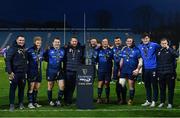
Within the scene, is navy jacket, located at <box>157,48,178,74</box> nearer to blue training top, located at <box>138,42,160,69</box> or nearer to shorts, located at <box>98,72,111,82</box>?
blue training top, located at <box>138,42,160,69</box>

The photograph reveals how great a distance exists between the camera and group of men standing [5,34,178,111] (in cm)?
1310

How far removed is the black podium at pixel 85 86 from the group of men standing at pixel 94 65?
484mm

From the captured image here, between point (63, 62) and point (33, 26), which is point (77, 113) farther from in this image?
point (33, 26)

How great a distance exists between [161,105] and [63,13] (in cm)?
5308

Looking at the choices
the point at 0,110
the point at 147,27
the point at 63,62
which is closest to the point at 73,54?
the point at 63,62

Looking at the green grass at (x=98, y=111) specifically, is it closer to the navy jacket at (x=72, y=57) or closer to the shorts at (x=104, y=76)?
the shorts at (x=104, y=76)

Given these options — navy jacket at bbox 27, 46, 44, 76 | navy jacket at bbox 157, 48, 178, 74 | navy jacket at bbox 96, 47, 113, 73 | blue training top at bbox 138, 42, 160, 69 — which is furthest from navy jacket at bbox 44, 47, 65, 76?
navy jacket at bbox 157, 48, 178, 74

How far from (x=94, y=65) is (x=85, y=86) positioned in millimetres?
948

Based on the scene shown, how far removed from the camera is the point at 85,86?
1339 cm

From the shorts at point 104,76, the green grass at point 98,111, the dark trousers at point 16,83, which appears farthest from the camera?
the shorts at point 104,76

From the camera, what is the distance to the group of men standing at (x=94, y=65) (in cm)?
1310

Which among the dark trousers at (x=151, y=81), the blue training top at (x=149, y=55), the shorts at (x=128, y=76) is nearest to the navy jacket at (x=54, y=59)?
the shorts at (x=128, y=76)

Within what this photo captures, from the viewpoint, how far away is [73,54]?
551 inches

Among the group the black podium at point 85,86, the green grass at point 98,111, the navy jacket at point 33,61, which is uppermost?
the navy jacket at point 33,61
